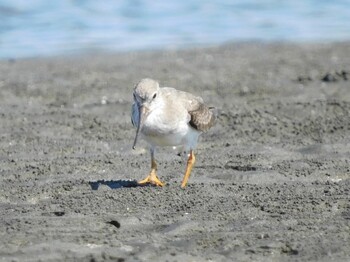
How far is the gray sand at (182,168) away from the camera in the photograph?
21.7 ft

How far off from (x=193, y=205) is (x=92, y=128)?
3.45m

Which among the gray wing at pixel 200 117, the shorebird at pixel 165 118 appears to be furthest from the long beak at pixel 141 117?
the gray wing at pixel 200 117

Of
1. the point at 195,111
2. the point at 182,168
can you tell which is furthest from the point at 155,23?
the point at 195,111

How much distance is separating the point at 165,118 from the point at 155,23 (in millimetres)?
10843

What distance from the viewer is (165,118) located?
851 cm

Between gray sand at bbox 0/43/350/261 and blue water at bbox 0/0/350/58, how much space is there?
6.88ft

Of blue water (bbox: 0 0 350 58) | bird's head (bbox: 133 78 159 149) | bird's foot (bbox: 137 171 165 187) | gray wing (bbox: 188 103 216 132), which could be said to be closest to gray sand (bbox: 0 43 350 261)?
bird's foot (bbox: 137 171 165 187)

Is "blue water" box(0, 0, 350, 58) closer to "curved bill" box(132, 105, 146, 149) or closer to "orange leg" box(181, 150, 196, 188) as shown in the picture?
"orange leg" box(181, 150, 196, 188)

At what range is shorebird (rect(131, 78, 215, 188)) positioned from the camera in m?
8.39

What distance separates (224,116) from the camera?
441 inches

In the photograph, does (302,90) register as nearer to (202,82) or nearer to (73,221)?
(202,82)

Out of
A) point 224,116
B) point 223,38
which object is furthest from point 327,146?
point 223,38

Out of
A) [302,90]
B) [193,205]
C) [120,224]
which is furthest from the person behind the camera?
[302,90]

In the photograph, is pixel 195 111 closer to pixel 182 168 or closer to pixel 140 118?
pixel 182 168
